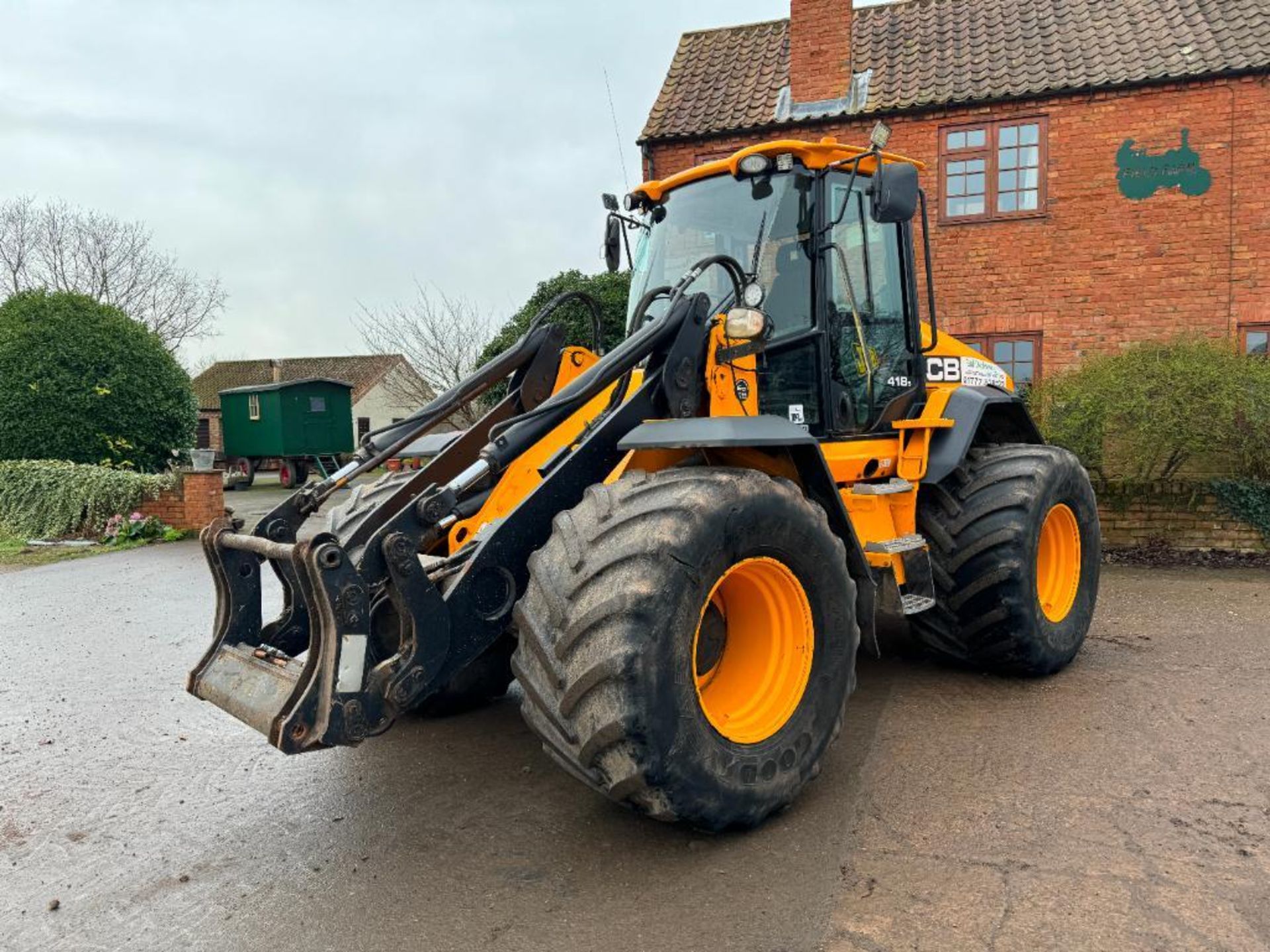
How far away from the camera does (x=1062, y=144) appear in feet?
38.2

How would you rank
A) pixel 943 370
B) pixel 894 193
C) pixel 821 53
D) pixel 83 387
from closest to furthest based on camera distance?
1. pixel 894 193
2. pixel 943 370
3. pixel 821 53
4. pixel 83 387

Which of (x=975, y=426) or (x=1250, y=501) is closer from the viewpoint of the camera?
(x=975, y=426)

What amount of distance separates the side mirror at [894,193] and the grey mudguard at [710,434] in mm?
1141

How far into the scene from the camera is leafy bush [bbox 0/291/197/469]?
43.9 feet

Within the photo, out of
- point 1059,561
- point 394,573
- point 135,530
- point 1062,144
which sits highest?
point 1062,144

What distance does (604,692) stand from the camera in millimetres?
2654

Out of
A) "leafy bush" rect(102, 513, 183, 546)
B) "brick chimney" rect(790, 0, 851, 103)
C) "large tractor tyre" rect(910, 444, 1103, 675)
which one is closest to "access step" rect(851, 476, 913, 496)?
"large tractor tyre" rect(910, 444, 1103, 675)

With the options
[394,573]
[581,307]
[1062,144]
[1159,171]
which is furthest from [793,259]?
[1159,171]

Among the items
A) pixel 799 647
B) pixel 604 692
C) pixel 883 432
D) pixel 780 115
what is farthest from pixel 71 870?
pixel 780 115

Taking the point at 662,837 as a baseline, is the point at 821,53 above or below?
above

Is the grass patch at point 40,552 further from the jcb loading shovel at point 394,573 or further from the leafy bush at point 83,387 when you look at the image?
the jcb loading shovel at point 394,573

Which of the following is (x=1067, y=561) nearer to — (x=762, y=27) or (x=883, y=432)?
(x=883, y=432)

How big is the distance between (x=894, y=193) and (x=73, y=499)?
1132cm

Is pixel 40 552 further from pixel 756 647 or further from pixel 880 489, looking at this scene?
pixel 756 647
